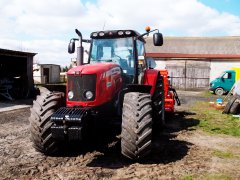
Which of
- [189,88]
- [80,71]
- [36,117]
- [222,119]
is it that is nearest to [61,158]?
[36,117]

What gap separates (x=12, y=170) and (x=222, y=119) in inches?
305

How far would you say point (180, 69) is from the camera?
27.7 m

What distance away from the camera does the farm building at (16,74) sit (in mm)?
16953

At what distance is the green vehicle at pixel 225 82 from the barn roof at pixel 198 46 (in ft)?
23.3

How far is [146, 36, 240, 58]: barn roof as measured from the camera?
29.9m

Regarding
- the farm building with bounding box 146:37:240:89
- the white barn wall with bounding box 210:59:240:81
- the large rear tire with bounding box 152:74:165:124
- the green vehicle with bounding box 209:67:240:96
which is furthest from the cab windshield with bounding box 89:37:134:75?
the white barn wall with bounding box 210:59:240:81

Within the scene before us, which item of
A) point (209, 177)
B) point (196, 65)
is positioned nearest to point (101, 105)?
point (209, 177)

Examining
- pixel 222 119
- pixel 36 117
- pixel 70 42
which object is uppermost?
pixel 70 42

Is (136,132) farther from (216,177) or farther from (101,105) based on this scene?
(216,177)

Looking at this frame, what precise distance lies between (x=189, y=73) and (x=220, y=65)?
2880 millimetres

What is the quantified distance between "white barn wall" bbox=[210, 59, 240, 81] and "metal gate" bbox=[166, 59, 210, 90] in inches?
16.2

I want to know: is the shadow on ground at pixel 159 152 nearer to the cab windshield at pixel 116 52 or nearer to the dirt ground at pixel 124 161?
the dirt ground at pixel 124 161

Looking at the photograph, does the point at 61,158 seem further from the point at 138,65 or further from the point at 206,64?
the point at 206,64

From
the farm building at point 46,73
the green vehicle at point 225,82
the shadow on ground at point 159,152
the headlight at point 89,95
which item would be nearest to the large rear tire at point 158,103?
the shadow on ground at point 159,152
